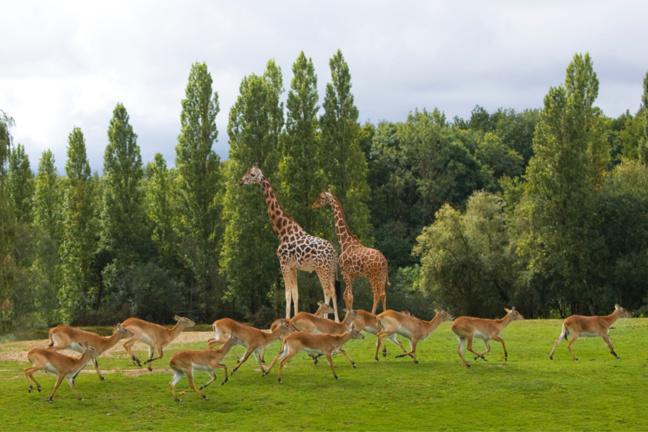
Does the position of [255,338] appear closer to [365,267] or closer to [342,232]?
→ [365,267]

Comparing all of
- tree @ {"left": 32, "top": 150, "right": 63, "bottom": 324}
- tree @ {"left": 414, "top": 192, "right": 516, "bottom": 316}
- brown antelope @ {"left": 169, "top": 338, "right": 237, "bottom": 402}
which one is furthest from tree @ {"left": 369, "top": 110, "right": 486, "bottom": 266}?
brown antelope @ {"left": 169, "top": 338, "right": 237, "bottom": 402}

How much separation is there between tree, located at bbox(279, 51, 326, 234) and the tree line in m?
0.08

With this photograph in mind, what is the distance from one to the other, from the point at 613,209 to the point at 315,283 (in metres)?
15.7

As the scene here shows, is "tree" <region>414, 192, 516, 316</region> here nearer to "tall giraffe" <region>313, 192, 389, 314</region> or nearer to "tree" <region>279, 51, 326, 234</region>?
"tree" <region>279, 51, 326, 234</region>

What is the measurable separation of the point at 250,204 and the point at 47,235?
1067 cm

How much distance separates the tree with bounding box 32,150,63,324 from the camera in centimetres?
4019

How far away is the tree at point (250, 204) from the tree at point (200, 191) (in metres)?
1.22

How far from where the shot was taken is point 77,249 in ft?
163

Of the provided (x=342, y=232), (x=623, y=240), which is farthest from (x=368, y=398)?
(x=623, y=240)

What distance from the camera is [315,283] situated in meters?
45.0

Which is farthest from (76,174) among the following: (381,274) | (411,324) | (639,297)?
(411,324)

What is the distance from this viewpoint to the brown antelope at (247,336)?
61.5 feet

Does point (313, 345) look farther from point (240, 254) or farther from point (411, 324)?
point (240, 254)

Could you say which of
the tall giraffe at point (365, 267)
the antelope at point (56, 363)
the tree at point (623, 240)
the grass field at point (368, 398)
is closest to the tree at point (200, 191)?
the tall giraffe at point (365, 267)
